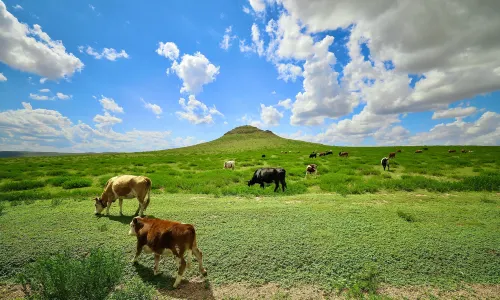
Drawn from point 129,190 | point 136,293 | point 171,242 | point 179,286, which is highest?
point 129,190

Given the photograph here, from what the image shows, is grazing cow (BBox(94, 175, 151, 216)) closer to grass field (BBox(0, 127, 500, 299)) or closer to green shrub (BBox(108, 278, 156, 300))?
grass field (BBox(0, 127, 500, 299))

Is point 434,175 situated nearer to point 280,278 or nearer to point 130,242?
point 280,278

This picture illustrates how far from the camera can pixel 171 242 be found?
4.98m

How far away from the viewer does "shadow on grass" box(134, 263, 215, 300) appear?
4.59m

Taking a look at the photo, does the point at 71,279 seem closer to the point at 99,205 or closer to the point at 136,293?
the point at 136,293

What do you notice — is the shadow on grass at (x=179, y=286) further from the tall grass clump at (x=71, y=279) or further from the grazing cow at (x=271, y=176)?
the grazing cow at (x=271, y=176)

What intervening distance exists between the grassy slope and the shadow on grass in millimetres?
43

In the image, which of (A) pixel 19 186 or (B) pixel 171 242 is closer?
(B) pixel 171 242

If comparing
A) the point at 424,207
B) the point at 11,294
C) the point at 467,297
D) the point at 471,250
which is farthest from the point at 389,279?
the point at 11,294

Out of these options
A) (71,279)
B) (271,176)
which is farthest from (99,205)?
(271,176)

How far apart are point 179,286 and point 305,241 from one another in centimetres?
331

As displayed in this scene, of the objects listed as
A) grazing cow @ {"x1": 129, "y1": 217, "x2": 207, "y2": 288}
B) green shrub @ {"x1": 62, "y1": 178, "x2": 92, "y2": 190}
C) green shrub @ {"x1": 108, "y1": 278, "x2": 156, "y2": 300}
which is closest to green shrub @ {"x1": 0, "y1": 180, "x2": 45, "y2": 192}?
green shrub @ {"x1": 62, "y1": 178, "x2": 92, "y2": 190}

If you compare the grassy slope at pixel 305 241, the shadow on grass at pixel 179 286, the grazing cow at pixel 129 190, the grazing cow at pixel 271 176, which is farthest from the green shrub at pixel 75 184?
the shadow on grass at pixel 179 286

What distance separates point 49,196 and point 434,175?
90.9 ft
